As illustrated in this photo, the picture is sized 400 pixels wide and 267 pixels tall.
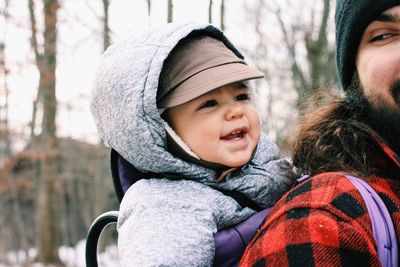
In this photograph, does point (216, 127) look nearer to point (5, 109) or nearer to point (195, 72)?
point (195, 72)

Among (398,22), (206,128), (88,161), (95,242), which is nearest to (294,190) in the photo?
(206,128)

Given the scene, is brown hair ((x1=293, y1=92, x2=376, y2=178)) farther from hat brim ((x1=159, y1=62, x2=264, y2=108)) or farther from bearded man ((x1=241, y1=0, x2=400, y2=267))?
hat brim ((x1=159, y1=62, x2=264, y2=108))

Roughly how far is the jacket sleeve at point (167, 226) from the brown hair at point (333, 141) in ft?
1.15

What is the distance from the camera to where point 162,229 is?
1.39 m

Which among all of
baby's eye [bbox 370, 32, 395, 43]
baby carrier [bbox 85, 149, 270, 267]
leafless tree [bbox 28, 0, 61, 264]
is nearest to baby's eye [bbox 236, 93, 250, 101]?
baby carrier [bbox 85, 149, 270, 267]

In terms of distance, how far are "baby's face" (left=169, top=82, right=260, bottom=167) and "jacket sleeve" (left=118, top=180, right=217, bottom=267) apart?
0.43ft

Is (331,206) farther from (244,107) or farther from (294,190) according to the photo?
(244,107)

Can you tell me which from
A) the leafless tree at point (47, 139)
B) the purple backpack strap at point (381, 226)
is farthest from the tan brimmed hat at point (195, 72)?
the leafless tree at point (47, 139)

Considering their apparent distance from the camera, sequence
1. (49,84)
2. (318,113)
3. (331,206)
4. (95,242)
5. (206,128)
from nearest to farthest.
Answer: (331,206)
(206,128)
(318,113)
(95,242)
(49,84)

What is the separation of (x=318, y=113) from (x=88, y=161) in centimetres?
1533

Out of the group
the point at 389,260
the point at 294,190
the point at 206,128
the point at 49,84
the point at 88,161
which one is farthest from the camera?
the point at 88,161

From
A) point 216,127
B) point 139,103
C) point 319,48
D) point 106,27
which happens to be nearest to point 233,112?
point 216,127

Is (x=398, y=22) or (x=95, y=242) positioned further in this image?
(x=95, y=242)

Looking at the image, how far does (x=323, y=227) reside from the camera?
3.44 feet
